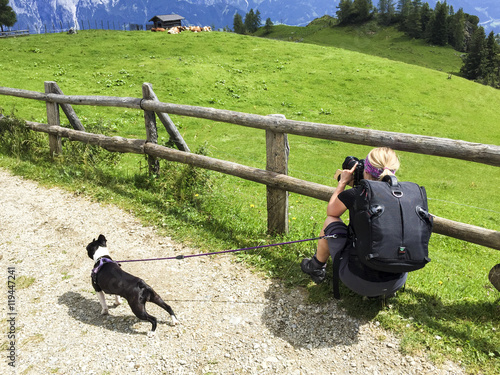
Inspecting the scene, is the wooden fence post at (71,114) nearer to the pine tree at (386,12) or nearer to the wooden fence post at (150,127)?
the wooden fence post at (150,127)

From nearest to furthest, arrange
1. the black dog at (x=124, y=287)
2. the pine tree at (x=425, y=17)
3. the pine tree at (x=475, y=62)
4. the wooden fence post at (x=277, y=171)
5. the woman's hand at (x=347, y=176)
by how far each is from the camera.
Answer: the black dog at (x=124, y=287) < the woman's hand at (x=347, y=176) < the wooden fence post at (x=277, y=171) < the pine tree at (x=475, y=62) < the pine tree at (x=425, y=17)

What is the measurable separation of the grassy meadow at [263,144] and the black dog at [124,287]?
1571mm

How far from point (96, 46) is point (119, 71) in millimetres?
10219

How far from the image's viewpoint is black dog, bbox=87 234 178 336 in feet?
11.8

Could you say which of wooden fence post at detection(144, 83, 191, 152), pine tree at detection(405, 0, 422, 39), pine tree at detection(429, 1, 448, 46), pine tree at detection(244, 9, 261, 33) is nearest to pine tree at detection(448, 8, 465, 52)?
pine tree at detection(429, 1, 448, 46)

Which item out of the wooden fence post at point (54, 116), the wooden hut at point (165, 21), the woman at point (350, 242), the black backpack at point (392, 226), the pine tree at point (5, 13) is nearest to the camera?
the black backpack at point (392, 226)

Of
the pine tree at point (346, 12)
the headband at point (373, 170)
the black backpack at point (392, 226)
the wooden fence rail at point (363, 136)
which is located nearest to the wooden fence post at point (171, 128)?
the wooden fence rail at point (363, 136)

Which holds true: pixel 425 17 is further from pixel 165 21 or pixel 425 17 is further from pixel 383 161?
pixel 383 161

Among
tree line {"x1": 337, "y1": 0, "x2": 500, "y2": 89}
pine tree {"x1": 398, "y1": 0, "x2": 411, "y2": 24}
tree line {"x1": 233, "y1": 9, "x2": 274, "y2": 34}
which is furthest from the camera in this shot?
tree line {"x1": 233, "y1": 9, "x2": 274, "y2": 34}

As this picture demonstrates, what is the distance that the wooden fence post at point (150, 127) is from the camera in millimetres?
6891

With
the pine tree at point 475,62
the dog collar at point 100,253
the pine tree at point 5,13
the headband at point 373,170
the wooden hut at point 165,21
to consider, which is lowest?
the dog collar at point 100,253

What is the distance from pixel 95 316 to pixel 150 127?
3915 millimetres

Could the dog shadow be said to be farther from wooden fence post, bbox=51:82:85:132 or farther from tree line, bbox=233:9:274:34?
tree line, bbox=233:9:274:34

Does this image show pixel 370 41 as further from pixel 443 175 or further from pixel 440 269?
pixel 440 269
